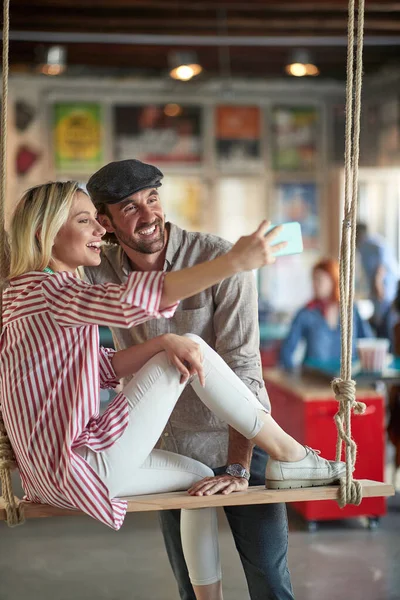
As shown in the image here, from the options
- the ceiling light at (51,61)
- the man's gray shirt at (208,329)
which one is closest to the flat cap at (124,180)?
the man's gray shirt at (208,329)

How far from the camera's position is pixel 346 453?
2.20 meters

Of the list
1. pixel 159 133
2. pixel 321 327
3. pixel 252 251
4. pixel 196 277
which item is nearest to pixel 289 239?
pixel 252 251

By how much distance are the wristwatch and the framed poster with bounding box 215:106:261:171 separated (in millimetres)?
8035

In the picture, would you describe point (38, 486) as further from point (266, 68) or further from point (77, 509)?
point (266, 68)

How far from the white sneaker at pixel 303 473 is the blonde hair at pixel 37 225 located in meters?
0.85

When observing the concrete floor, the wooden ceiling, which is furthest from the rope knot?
the wooden ceiling

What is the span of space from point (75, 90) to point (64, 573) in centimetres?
707

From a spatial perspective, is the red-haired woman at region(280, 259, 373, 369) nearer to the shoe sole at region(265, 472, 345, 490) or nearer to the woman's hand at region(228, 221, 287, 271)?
the shoe sole at region(265, 472, 345, 490)

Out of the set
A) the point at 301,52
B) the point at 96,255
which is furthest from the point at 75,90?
the point at 96,255

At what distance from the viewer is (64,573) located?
3.86m

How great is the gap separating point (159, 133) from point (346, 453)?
812 centimetres

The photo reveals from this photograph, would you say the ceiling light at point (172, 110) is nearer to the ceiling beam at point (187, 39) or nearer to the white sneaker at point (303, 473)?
the ceiling beam at point (187, 39)

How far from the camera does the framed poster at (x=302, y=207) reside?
10266 mm

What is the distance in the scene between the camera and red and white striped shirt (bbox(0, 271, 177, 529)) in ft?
6.80
